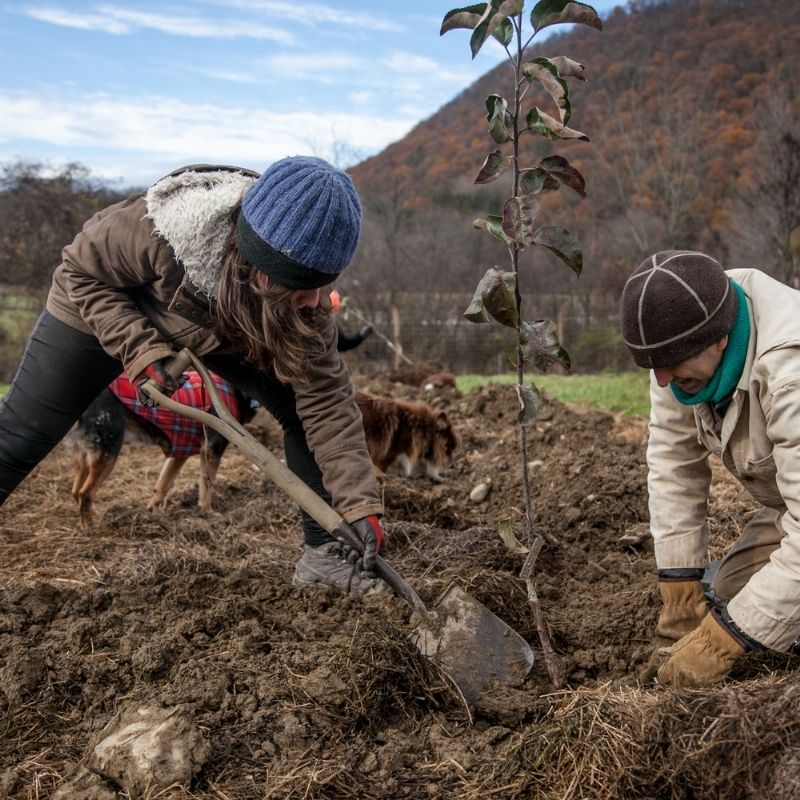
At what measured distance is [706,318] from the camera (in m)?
2.18

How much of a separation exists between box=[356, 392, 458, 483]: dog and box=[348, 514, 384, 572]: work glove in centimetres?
353

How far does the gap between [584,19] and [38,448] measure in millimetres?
2467

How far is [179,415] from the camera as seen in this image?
5.16 meters

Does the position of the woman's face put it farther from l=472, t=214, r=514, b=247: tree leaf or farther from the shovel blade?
the shovel blade

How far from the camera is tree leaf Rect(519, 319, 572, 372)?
2566 mm

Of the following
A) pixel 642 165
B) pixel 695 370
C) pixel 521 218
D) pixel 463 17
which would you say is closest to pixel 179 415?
pixel 521 218

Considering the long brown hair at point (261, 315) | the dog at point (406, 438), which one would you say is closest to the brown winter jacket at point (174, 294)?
Result: the long brown hair at point (261, 315)

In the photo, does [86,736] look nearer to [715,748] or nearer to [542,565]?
[715,748]

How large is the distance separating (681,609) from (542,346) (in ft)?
3.34

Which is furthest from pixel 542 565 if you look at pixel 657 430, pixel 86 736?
pixel 86 736

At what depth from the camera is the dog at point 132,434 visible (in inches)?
202

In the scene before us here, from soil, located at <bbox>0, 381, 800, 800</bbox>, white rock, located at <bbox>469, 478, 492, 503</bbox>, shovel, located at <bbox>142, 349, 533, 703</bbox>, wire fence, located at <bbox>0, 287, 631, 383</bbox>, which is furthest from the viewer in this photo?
wire fence, located at <bbox>0, 287, 631, 383</bbox>

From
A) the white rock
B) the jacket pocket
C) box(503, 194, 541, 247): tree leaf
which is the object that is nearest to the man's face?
the jacket pocket

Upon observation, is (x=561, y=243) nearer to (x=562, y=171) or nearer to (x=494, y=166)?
(x=562, y=171)
